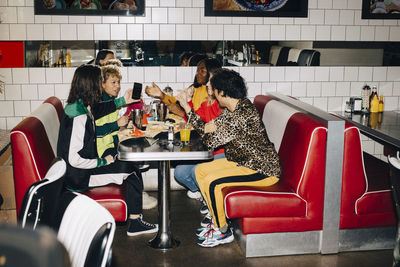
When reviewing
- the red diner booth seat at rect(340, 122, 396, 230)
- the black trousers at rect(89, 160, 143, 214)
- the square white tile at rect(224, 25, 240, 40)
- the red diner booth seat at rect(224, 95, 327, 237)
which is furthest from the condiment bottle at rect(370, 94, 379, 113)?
the black trousers at rect(89, 160, 143, 214)

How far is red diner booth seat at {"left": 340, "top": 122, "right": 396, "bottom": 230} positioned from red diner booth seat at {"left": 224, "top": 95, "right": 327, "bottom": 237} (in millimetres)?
170

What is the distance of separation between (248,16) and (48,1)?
6.69 ft

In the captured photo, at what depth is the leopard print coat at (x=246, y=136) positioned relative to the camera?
340 centimetres

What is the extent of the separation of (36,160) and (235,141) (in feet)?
4.65

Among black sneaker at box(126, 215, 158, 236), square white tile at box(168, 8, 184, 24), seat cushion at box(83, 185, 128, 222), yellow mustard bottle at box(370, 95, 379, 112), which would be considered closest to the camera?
seat cushion at box(83, 185, 128, 222)

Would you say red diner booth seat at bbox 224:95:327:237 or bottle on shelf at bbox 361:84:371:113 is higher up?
bottle on shelf at bbox 361:84:371:113

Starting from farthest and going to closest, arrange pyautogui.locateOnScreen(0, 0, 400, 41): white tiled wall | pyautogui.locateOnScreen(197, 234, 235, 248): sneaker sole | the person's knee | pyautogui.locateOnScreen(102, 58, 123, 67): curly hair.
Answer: pyautogui.locateOnScreen(0, 0, 400, 41): white tiled wall < pyautogui.locateOnScreen(102, 58, 123, 67): curly hair < the person's knee < pyautogui.locateOnScreen(197, 234, 235, 248): sneaker sole

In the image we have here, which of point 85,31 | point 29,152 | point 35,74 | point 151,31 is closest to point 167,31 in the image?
point 151,31

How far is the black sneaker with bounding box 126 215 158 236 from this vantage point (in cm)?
388

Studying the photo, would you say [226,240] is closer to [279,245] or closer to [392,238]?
[279,245]

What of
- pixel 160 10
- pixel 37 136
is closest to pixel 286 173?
pixel 37 136

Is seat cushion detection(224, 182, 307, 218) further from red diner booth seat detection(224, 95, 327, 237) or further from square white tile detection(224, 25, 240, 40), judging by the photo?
square white tile detection(224, 25, 240, 40)

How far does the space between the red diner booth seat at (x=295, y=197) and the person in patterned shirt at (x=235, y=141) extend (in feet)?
0.35

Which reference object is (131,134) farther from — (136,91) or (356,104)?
(356,104)
